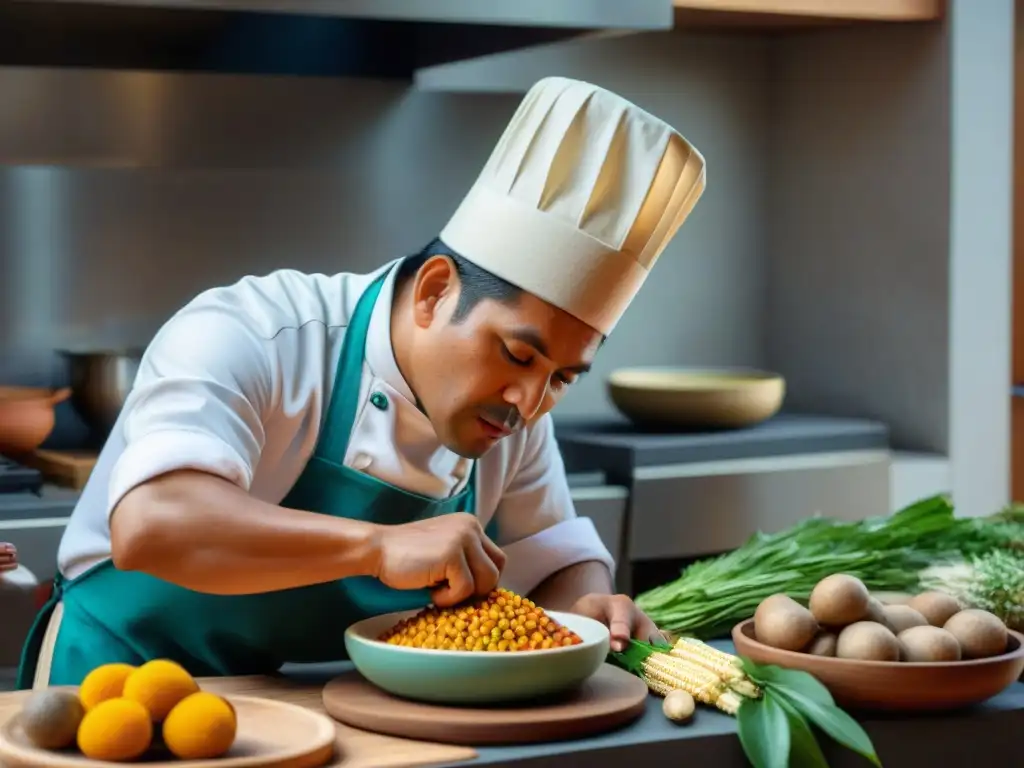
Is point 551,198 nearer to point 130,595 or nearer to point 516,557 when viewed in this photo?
point 516,557

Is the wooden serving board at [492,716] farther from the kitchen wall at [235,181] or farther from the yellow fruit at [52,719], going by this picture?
the kitchen wall at [235,181]

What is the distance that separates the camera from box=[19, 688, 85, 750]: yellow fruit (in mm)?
1283

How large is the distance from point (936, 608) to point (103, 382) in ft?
5.75

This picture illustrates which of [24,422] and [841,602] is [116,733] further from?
[24,422]

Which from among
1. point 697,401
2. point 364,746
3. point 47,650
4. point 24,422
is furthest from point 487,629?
point 697,401

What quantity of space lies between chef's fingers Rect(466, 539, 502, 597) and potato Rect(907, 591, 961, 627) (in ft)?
1.48

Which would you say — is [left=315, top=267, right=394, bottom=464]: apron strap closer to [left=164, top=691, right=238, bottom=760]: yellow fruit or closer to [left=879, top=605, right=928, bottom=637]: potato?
[left=164, top=691, right=238, bottom=760]: yellow fruit

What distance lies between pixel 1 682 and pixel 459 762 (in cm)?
156

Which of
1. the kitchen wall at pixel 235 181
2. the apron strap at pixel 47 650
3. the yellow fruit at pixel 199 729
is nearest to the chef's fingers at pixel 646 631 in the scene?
the yellow fruit at pixel 199 729

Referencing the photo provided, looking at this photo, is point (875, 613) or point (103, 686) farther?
point (875, 613)

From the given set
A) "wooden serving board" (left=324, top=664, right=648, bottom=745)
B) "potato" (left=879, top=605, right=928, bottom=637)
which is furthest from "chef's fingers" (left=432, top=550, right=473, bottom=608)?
"potato" (left=879, top=605, right=928, bottom=637)

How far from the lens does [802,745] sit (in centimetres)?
140

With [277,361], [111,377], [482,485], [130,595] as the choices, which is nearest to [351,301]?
[277,361]

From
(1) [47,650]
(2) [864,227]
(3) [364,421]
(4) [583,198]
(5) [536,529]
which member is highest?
(4) [583,198]
